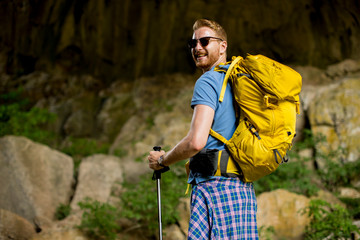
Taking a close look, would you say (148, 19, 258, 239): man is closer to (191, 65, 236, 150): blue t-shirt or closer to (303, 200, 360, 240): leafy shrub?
(191, 65, 236, 150): blue t-shirt

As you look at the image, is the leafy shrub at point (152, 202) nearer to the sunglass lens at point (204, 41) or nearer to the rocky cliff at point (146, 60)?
the rocky cliff at point (146, 60)

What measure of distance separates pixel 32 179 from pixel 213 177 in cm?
469

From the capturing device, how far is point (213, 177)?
190 centimetres

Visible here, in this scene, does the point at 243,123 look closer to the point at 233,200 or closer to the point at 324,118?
the point at 233,200

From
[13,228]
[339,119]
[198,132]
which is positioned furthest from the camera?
[339,119]

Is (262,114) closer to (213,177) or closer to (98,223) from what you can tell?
(213,177)

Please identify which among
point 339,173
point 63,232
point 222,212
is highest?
point 222,212

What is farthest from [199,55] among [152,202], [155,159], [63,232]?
[63,232]

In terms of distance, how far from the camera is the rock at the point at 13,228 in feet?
15.3

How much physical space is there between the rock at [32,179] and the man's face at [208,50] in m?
4.25

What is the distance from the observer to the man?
1.84m

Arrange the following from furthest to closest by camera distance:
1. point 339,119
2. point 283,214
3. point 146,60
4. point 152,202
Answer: point 146,60 → point 339,119 → point 283,214 → point 152,202

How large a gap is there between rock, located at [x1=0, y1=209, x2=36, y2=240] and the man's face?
12.9ft

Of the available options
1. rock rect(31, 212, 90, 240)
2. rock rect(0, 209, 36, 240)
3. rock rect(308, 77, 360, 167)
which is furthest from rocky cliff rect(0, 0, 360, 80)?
rock rect(0, 209, 36, 240)
